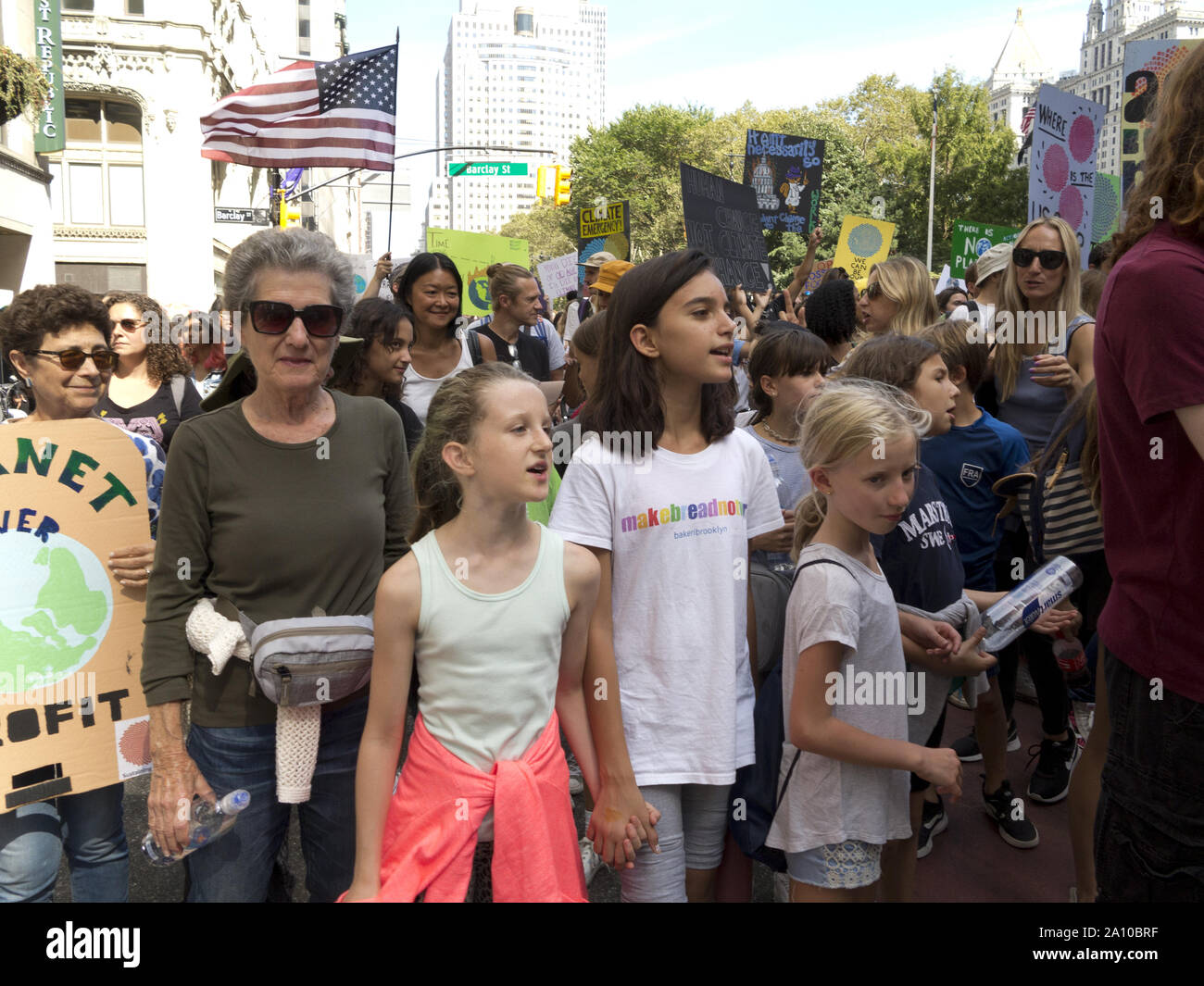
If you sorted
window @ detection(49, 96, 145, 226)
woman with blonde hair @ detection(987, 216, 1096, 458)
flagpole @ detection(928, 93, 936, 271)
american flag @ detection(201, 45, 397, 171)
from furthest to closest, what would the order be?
flagpole @ detection(928, 93, 936, 271), window @ detection(49, 96, 145, 226), american flag @ detection(201, 45, 397, 171), woman with blonde hair @ detection(987, 216, 1096, 458)

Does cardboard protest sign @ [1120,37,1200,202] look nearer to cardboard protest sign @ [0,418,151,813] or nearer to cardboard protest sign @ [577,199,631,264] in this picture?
cardboard protest sign @ [577,199,631,264]

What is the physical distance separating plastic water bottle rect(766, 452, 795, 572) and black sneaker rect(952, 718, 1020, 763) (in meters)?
1.93

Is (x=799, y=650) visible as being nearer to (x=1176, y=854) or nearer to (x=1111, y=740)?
(x=1111, y=740)

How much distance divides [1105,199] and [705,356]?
9012 mm

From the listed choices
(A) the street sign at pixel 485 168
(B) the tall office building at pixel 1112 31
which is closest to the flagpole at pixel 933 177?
(A) the street sign at pixel 485 168

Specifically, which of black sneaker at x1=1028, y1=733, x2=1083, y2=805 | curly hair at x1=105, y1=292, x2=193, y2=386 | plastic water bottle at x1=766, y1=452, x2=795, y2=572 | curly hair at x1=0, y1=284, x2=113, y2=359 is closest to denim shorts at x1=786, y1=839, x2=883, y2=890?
plastic water bottle at x1=766, y1=452, x2=795, y2=572

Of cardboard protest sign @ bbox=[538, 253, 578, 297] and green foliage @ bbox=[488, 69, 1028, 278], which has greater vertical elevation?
green foliage @ bbox=[488, 69, 1028, 278]

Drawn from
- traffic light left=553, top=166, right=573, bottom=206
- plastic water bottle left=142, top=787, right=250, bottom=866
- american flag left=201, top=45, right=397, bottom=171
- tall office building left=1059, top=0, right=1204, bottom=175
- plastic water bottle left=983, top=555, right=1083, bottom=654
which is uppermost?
tall office building left=1059, top=0, right=1204, bottom=175

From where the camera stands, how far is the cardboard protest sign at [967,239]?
9.85m

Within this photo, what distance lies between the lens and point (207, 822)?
2230 mm

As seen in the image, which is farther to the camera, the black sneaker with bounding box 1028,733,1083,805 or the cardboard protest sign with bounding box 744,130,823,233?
the cardboard protest sign with bounding box 744,130,823,233

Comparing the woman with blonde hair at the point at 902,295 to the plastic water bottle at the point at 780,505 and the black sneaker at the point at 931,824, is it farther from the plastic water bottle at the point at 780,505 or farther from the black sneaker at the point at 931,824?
the black sneaker at the point at 931,824

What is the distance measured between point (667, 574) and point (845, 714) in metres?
0.55

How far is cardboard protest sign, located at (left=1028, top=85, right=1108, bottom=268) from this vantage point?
705 centimetres
